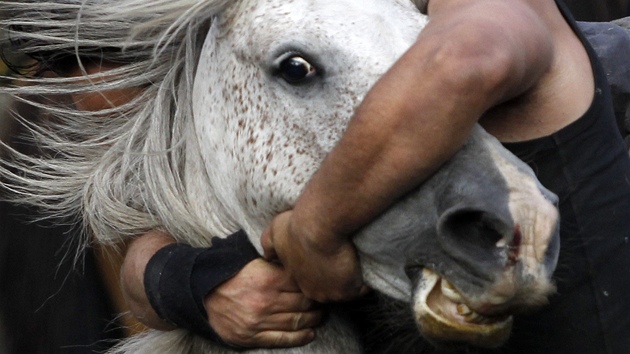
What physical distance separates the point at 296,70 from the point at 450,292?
1.45ft

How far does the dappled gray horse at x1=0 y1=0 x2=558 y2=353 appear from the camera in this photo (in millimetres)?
1252

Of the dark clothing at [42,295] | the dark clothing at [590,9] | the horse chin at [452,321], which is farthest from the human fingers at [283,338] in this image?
the dark clothing at [590,9]

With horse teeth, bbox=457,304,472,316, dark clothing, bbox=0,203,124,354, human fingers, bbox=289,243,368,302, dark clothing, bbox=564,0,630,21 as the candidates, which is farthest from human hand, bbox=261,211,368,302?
dark clothing, bbox=564,0,630,21

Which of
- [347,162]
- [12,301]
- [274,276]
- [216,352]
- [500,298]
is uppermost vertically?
[347,162]

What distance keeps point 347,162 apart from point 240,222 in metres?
0.43

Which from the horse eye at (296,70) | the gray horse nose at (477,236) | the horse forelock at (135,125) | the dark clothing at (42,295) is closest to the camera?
the gray horse nose at (477,236)

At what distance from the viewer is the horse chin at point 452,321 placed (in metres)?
1.28

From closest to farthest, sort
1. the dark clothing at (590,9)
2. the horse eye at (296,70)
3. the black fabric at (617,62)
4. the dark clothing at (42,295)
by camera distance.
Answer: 1. the horse eye at (296,70)
2. the black fabric at (617,62)
3. the dark clothing at (42,295)
4. the dark clothing at (590,9)

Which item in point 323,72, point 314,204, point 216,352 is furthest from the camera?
point 216,352

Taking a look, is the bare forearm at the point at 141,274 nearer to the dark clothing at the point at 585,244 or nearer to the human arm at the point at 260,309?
the human arm at the point at 260,309

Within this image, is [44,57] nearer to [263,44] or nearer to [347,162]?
[263,44]

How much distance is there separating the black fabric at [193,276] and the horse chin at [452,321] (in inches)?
17.6

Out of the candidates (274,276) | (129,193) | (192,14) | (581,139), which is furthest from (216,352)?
(581,139)

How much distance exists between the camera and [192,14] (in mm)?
1700
